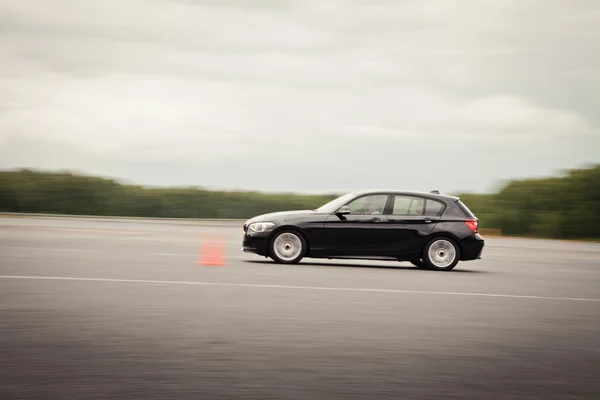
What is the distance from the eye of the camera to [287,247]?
1642 cm

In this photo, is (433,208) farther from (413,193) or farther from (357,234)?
(357,234)

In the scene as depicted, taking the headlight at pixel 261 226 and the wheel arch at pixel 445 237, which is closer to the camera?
the headlight at pixel 261 226

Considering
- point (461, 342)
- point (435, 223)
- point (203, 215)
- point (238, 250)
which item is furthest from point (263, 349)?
point (203, 215)

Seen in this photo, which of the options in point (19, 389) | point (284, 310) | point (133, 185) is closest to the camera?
point (19, 389)

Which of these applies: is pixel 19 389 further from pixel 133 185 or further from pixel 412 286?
pixel 133 185

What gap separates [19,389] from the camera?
5855mm

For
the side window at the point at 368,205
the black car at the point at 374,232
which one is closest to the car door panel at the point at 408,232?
the black car at the point at 374,232

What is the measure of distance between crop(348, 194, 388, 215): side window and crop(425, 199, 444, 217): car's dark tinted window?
87 centimetres

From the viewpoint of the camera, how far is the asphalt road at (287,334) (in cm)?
621

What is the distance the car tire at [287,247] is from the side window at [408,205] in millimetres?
2005

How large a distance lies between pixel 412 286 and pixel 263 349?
6.13 metres

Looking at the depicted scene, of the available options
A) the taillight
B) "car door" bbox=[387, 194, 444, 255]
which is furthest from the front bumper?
the taillight

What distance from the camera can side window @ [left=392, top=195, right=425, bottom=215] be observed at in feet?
55.1

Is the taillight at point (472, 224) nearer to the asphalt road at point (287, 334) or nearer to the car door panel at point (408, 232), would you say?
the car door panel at point (408, 232)
